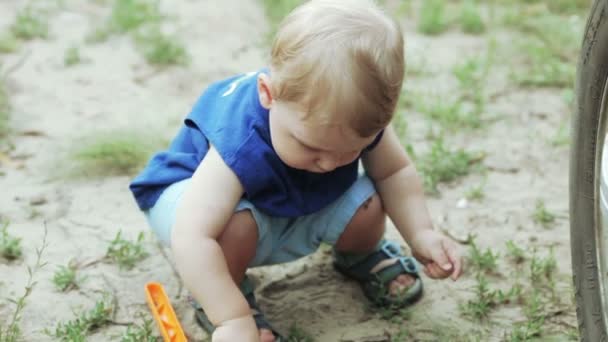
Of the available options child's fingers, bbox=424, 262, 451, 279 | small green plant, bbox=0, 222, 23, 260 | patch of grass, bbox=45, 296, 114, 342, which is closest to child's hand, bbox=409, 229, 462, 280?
child's fingers, bbox=424, 262, 451, 279

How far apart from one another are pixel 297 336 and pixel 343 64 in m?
0.78

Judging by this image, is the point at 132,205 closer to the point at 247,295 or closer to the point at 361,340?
the point at 247,295

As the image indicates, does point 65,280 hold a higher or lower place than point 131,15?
higher

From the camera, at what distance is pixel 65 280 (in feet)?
7.73

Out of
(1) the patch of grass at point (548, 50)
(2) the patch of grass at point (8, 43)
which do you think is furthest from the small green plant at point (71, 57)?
(1) the patch of grass at point (548, 50)

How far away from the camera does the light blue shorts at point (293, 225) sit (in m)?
2.14

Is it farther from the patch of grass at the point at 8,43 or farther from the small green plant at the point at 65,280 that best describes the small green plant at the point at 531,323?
the patch of grass at the point at 8,43

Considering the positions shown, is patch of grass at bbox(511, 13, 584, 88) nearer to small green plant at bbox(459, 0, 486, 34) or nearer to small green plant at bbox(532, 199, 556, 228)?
small green plant at bbox(459, 0, 486, 34)

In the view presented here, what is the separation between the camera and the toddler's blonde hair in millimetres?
1738

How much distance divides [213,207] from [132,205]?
887 millimetres

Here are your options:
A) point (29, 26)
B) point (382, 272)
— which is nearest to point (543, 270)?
point (382, 272)

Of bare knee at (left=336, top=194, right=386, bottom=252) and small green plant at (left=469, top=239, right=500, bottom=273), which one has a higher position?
bare knee at (left=336, top=194, right=386, bottom=252)

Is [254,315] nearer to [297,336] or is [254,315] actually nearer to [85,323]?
[297,336]

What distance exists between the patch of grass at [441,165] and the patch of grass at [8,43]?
73.7 inches
